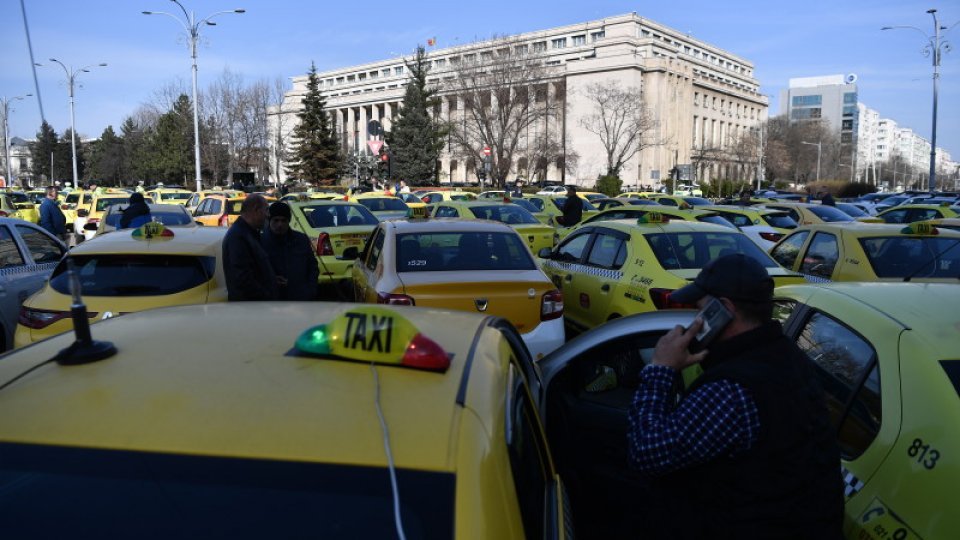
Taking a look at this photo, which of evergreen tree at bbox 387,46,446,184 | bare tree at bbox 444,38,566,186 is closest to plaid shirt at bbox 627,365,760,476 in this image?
bare tree at bbox 444,38,566,186

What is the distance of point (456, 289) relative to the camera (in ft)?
19.6

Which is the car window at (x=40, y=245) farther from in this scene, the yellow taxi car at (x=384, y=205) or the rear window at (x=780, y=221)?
the rear window at (x=780, y=221)

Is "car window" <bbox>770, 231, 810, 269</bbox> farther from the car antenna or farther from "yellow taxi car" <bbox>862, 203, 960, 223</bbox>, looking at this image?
"yellow taxi car" <bbox>862, 203, 960, 223</bbox>

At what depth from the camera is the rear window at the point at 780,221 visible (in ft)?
53.8

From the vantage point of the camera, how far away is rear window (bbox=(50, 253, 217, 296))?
5.61m

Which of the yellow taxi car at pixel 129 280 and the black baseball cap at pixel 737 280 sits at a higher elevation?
the black baseball cap at pixel 737 280

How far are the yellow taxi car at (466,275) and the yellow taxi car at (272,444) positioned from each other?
394 centimetres

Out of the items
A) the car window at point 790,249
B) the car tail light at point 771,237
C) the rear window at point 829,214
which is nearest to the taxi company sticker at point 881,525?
the car window at point 790,249

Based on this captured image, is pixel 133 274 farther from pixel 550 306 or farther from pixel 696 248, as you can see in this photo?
pixel 696 248

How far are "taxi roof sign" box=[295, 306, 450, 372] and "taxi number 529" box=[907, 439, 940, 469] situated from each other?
5.23ft

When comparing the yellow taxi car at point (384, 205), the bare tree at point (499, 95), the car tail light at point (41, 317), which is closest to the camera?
the car tail light at point (41, 317)

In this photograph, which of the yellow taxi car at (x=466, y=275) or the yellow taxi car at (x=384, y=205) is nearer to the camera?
the yellow taxi car at (x=466, y=275)

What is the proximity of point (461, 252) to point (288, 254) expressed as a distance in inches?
66.2

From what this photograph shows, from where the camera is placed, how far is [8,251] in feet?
24.7
